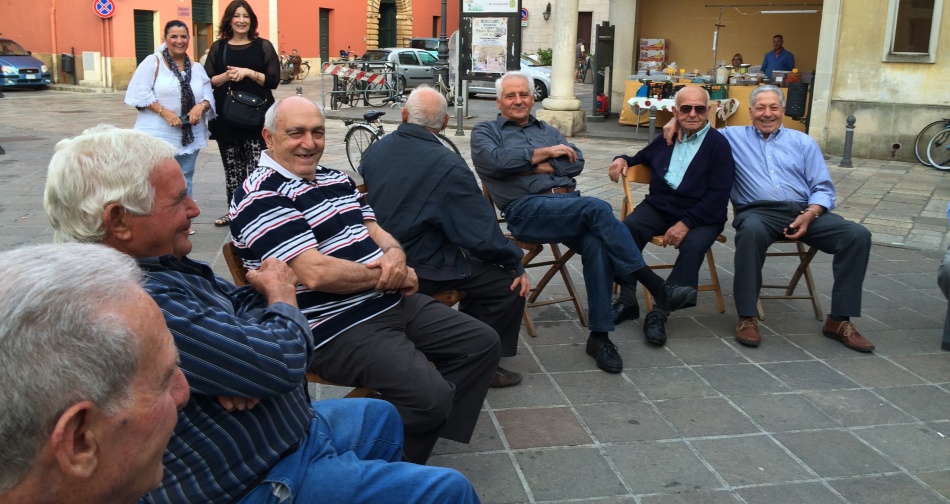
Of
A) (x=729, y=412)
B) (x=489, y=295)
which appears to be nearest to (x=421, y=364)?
(x=489, y=295)

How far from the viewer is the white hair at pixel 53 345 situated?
1091 millimetres

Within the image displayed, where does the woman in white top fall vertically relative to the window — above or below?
below

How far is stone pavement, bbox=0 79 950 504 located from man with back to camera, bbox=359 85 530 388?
0.52 metres

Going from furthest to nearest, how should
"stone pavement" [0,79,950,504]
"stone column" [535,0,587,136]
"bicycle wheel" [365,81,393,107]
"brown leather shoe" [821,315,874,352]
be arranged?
"bicycle wheel" [365,81,393,107] < "stone column" [535,0,587,136] < "brown leather shoe" [821,315,874,352] < "stone pavement" [0,79,950,504]

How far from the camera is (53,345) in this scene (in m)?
1.13

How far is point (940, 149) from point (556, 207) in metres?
9.05

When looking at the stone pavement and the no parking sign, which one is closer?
the stone pavement

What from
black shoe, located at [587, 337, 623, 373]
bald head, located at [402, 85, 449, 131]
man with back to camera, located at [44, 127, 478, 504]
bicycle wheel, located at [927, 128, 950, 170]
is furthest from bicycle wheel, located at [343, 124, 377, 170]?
man with back to camera, located at [44, 127, 478, 504]

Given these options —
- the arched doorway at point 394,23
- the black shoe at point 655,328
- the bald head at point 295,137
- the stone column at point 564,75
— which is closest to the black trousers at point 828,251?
the black shoe at point 655,328

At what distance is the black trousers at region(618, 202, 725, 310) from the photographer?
15.3 feet

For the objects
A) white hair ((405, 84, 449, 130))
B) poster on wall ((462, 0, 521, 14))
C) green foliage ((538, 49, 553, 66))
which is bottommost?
white hair ((405, 84, 449, 130))

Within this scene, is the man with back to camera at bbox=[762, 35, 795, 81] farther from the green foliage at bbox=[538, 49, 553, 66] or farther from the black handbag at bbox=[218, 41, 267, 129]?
the green foliage at bbox=[538, 49, 553, 66]

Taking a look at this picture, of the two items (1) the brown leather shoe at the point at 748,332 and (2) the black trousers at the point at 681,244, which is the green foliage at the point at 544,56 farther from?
(1) the brown leather shoe at the point at 748,332

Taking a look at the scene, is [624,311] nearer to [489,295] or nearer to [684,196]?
[684,196]
